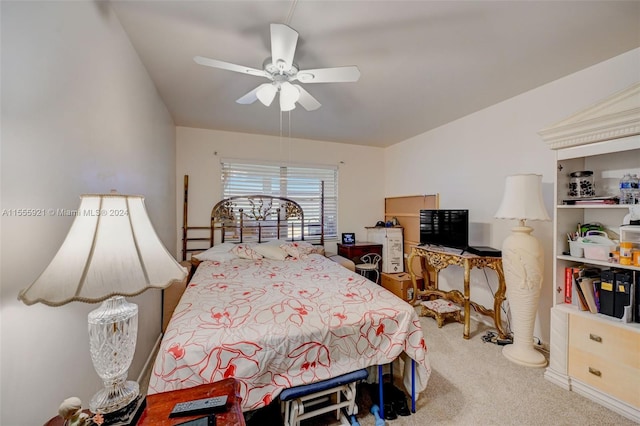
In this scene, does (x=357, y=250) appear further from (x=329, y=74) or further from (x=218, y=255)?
(x=329, y=74)

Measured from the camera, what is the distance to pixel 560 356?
6.42 feet

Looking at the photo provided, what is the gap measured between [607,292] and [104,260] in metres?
2.89

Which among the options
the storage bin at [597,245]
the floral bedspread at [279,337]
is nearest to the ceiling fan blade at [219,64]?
the floral bedspread at [279,337]

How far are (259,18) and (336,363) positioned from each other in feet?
7.13

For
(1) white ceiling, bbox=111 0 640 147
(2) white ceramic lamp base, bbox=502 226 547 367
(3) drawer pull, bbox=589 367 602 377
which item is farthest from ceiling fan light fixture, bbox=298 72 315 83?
(3) drawer pull, bbox=589 367 602 377

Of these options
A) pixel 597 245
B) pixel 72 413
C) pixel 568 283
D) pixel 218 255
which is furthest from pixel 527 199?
pixel 218 255

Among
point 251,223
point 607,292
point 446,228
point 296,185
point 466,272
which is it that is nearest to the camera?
point 607,292

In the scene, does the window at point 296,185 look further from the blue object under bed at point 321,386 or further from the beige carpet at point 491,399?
the blue object under bed at point 321,386

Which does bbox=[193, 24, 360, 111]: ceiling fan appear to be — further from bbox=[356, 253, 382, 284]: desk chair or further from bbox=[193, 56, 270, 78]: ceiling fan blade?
bbox=[356, 253, 382, 284]: desk chair

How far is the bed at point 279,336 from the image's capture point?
4.17ft

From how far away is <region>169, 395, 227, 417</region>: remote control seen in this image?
87 cm

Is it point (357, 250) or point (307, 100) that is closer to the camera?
point (307, 100)

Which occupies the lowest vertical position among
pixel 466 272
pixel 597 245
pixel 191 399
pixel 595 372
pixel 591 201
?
pixel 595 372

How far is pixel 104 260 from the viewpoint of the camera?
2.53ft
